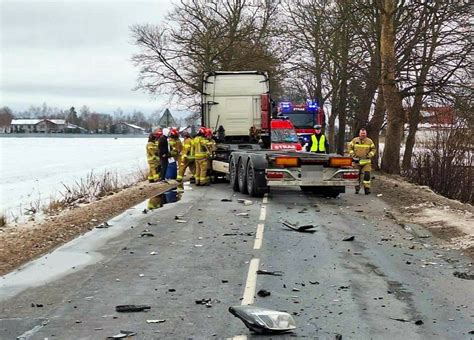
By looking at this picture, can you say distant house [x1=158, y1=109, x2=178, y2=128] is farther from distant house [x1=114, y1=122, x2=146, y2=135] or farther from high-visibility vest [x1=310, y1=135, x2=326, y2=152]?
distant house [x1=114, y1=122, x2=146, y2=135]

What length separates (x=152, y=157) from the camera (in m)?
21.5

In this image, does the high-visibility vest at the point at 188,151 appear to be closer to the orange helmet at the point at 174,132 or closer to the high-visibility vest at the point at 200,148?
the high-visibility vest at the point at 200,148

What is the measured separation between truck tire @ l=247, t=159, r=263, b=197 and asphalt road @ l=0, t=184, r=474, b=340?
3.79 m

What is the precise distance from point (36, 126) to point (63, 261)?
150137mm

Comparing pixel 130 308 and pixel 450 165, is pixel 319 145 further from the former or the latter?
pixel 130 308

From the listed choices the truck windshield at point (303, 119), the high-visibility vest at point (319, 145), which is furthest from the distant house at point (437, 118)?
the truck windshield at point (303, 119)

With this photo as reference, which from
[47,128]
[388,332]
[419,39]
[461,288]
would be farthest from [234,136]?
[47,128]

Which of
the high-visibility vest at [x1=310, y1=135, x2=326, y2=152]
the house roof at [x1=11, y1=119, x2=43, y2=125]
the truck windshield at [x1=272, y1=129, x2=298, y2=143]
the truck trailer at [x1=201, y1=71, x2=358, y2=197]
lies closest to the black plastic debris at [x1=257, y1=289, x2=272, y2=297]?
the truck trailer at [x1=201, y1=71, x2=358, y2=197]

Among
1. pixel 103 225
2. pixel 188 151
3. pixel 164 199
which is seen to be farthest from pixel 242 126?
pixel 103 225

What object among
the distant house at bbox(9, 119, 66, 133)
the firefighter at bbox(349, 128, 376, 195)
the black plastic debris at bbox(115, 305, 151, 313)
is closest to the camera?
the black plastic debris at bbox(115, 305, 151, 313)

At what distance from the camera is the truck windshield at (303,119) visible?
32531 mm

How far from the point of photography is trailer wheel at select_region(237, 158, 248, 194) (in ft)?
54.6

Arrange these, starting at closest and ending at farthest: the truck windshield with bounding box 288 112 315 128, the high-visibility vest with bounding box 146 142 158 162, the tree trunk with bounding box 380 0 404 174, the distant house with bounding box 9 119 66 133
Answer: the high-visibility vest with bounding box 146 142 158 162 < the tree trunk with bounding box 380 0 404 174 < the truck windshield with bounding box 288 112 315 128 < the distant house with bounding box 9 119 66 133

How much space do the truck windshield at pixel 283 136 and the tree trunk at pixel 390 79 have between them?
3642 mm
